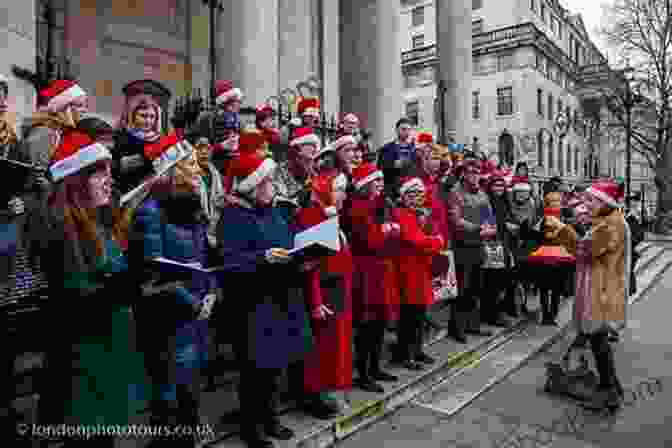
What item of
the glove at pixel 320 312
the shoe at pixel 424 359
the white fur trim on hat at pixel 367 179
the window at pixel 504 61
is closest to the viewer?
the glove at pixel 320 312

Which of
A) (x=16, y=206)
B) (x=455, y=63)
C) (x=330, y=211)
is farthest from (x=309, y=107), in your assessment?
(x=455, y=63)

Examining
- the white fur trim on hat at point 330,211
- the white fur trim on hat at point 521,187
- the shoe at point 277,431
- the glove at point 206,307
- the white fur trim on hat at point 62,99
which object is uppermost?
the white fur trim on hat at point 62,99

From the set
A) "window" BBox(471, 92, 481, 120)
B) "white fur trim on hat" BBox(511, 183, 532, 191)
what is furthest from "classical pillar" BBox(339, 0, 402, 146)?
"window" BBox(471, 92, 481, 120)

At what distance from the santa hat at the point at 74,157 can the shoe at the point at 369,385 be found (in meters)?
3.11

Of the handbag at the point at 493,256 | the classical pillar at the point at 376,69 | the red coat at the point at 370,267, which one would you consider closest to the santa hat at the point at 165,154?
the red coat at the point at 370,267

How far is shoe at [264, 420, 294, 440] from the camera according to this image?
3494 mm

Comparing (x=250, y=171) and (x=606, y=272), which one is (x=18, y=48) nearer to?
(x=250, y=171)

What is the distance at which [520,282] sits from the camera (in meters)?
8.27

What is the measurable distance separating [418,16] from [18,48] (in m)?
49.2

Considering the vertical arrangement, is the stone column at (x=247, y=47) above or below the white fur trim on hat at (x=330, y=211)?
above

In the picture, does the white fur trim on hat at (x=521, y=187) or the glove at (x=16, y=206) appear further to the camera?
the white fur trim on hat at (x=521, y=187)

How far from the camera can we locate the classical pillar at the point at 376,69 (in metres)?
11.7

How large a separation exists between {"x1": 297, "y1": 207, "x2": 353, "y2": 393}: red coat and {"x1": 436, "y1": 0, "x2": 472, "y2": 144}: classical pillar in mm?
10548

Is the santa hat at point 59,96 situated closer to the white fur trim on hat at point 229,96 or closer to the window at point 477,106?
the white fur trim on hat at point 229,96
